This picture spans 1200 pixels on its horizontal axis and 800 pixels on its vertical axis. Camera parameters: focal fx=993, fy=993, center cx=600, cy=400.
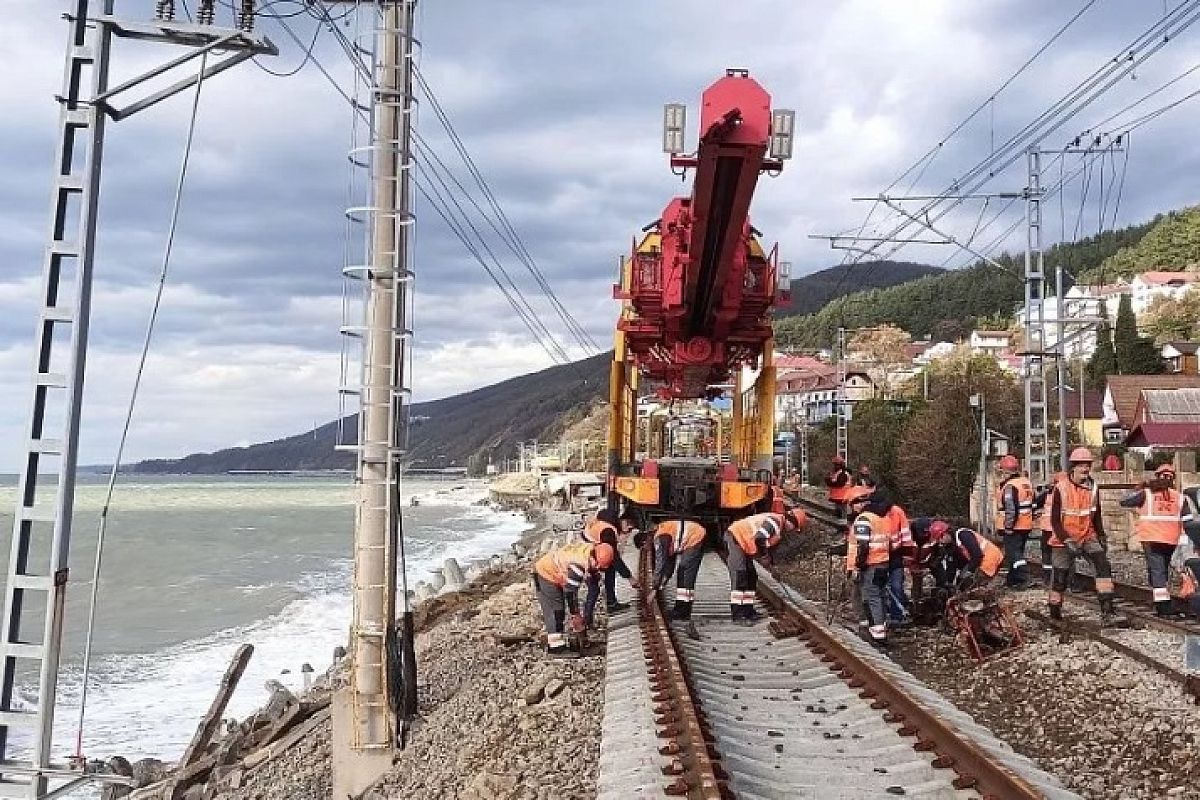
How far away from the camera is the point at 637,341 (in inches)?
535

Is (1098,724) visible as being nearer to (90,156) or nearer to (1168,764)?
(1168,764)

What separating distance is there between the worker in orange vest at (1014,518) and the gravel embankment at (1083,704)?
2.13 meters

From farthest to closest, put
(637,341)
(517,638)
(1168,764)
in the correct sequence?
1. (637,341)
2. (517,638)
3. (1168,764)

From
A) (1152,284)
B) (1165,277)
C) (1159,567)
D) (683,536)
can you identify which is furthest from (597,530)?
(1165,277)

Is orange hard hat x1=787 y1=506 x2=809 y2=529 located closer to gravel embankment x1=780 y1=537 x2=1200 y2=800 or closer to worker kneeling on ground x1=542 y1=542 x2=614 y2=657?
gravel embankment x1=780 y1=537 x2=1200 y2=800

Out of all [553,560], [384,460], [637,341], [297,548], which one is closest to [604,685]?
[553,560]

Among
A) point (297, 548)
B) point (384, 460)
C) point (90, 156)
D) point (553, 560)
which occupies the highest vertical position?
point (90, 156)

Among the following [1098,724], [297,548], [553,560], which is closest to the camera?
[1098,724]

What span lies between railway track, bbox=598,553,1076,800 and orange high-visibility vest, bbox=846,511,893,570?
0.72 metres

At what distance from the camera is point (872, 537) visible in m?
8.68

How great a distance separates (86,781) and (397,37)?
471 cm

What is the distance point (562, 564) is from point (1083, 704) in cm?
398

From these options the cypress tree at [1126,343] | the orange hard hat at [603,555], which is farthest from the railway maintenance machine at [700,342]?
the cypress tree at [1126,343]

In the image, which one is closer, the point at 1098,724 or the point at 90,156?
the point at 90,156
